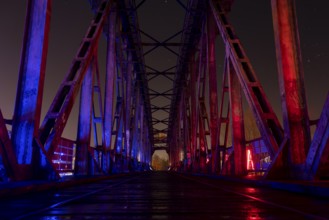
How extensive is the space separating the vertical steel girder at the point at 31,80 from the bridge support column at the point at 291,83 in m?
5.06

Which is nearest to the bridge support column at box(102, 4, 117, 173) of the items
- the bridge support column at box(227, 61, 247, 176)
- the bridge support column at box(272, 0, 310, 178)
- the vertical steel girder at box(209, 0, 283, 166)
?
the bridge support column at box(227, 61, 247, 176)

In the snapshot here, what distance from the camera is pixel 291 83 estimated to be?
254 inches

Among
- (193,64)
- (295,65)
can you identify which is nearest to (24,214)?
(295,65)

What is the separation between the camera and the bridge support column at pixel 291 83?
620cm

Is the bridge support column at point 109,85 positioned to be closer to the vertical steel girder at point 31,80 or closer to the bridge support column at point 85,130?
the bridge support column at point 85,130

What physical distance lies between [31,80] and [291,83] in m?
5.39

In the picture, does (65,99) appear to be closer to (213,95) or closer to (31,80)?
(31,80)

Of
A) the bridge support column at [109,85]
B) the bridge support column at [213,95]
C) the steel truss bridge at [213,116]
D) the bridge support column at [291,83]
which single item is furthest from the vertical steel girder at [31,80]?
the bridge support column at [213,95]

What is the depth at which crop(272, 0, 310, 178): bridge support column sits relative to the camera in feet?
20.3

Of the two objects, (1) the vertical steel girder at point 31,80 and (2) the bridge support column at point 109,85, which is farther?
(2) the bridge support column at point 109,85

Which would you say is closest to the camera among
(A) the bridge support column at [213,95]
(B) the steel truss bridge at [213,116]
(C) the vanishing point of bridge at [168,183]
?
(C) the vanishing point of bridge at [168,183]

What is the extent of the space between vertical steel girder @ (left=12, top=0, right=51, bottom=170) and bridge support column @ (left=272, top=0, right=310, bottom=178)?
16.6ft

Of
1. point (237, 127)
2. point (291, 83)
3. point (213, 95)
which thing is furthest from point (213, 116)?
point (291, 83)

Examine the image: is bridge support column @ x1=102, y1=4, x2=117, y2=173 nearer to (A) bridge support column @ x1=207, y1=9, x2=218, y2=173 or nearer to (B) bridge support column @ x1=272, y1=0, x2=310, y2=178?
(A) bridge support column @ x1=207, y1=9, x2=218, y2=173
